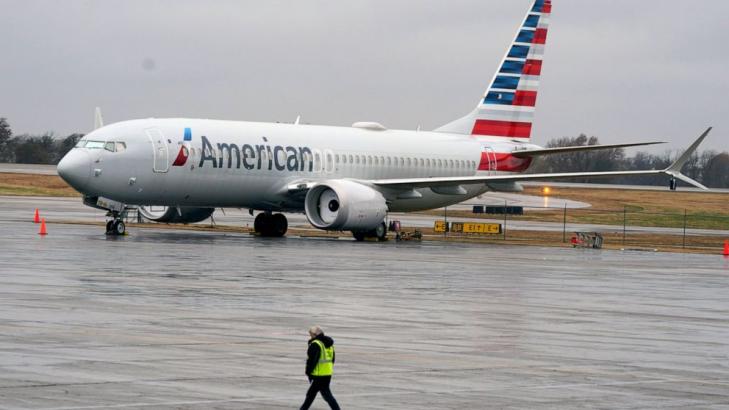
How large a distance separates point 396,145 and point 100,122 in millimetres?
12172

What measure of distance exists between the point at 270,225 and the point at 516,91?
1527cm

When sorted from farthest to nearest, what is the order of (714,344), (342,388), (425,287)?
(425,287)
(714,344)
(342,388)

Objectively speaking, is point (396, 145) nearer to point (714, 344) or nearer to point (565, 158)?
point (714, 344)

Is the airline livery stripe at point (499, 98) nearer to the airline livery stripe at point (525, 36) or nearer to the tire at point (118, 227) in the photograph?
the airline livery stripe at point (525, 36)

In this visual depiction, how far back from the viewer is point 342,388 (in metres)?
15.3

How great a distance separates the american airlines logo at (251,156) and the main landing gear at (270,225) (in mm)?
2326

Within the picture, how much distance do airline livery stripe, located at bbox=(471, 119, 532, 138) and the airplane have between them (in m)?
0.05

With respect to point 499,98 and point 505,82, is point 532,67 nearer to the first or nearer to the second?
point 505,82

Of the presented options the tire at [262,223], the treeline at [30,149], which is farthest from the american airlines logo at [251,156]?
the treeline at [30,149]

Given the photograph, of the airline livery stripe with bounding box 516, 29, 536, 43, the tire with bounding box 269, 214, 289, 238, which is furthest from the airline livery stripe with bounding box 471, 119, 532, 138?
the tire with bounding box 269, 214, 289, 238

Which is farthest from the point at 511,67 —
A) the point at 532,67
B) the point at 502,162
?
the point at 502,162

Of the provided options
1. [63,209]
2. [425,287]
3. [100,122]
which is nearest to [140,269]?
[425,287]

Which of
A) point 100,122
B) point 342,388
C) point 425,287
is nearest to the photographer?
point 342,388

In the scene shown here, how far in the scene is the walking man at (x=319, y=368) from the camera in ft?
44.8
